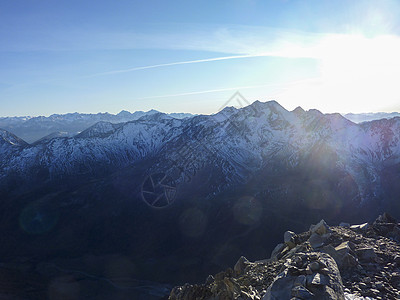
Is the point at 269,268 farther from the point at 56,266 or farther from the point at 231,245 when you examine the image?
the point at 56,266

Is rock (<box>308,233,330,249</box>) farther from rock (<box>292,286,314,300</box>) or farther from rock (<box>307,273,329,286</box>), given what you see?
rock (<box>292,286,314,300</box>)

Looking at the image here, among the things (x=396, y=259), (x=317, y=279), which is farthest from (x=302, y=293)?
(x=396, y=259)

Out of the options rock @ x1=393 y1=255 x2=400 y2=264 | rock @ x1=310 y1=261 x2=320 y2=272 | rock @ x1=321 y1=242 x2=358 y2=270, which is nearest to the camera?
rock @ x1=310 y1=261 x2=320 y2=272

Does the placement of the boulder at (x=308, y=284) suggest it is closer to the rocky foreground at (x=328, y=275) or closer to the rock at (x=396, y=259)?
the rocky foreground at (x=328, y=275)

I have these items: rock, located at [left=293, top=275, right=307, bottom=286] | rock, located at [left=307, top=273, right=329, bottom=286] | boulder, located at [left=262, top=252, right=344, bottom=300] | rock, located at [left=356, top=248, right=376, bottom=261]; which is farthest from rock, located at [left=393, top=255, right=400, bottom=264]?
rock, located at [left=293, top=275, right=307, bottom=286]

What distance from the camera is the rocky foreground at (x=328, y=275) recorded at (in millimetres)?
19297

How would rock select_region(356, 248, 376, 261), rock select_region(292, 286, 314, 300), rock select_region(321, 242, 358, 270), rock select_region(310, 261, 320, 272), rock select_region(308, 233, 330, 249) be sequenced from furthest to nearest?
rock select_region(308, 233, 330, 249) → rock select_region(356, 248, 376, 261) → rock select_region(321, 242, 358, 270) → rock select_region(310, 261, 320, 272) → rock select_region(292, 286, 314, 300)

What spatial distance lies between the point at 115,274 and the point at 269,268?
534 feet

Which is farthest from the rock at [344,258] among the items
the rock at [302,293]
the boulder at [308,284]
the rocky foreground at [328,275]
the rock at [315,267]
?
the rock at [302,293]

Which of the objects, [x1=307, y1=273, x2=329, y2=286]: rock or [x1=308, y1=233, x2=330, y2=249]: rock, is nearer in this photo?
[x1=307, y1=273, x2=329, y2=286]: rock

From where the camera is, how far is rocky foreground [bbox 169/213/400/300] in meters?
19.3

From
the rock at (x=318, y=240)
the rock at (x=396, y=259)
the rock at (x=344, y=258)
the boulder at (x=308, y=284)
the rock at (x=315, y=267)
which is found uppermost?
the rock at (x=315, y=267)

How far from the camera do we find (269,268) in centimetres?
2928

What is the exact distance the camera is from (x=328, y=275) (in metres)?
20.2
